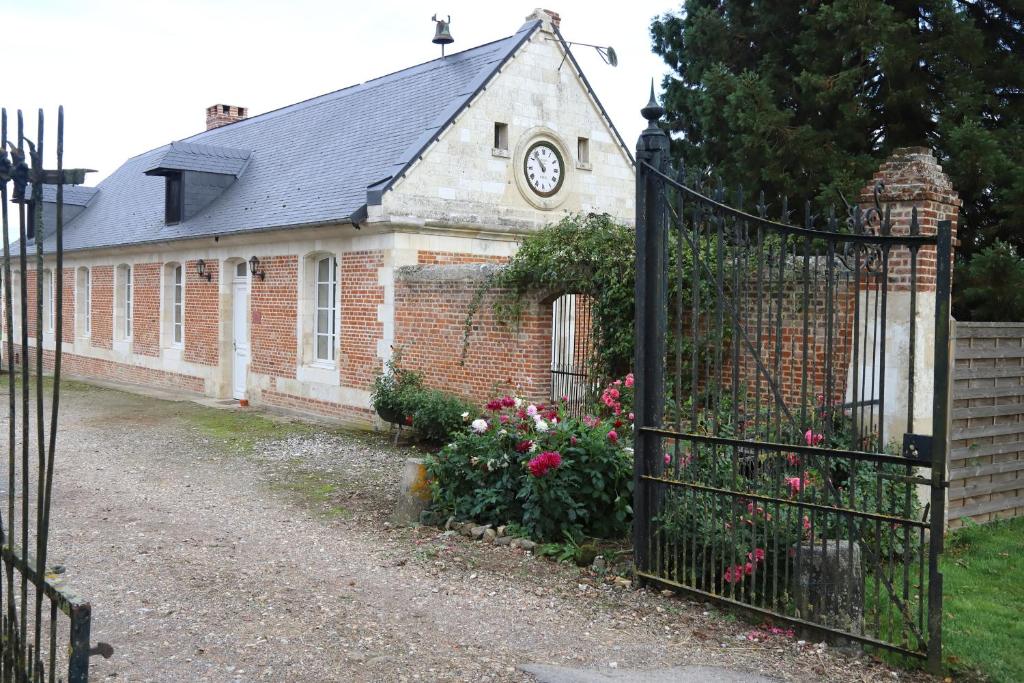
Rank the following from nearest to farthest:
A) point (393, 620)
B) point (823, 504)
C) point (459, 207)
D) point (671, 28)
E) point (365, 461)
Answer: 1. point (823, 504)
2. point (393, 620)
3. point (365, 461)
4. point (459, 207)
5. point (671, 28)

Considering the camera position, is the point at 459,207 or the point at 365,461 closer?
the point at 365,461

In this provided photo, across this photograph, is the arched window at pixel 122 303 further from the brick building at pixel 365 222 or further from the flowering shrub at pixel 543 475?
the flowering shrub at pixel 543 475

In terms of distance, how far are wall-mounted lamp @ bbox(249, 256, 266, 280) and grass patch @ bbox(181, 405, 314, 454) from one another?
2314mm

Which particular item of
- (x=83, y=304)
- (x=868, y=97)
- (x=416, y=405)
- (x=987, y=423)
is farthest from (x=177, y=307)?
(x=987, y=423)

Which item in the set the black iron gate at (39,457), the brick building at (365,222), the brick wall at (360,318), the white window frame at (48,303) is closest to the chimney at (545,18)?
the brick building at (365,222)

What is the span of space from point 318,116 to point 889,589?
51.8ft

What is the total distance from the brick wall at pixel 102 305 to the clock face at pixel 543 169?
1115 centimetres

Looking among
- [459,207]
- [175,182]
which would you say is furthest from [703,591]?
[175,182]

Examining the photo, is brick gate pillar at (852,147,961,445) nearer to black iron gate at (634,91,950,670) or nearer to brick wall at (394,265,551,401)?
black iron gate at (634,91,950,670)

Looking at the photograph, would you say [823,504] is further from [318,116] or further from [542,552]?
[318,116]

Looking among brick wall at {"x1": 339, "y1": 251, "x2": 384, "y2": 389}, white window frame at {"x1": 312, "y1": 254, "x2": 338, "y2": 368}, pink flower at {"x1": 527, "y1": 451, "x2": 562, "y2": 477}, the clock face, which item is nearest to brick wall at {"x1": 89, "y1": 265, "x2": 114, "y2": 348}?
white window frame at {"x1": 312, "y1": 254, "x2": 338, "y2": 368}

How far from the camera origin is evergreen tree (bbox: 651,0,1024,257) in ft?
40.4

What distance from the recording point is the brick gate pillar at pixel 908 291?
7.10 m

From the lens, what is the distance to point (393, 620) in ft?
16.8
